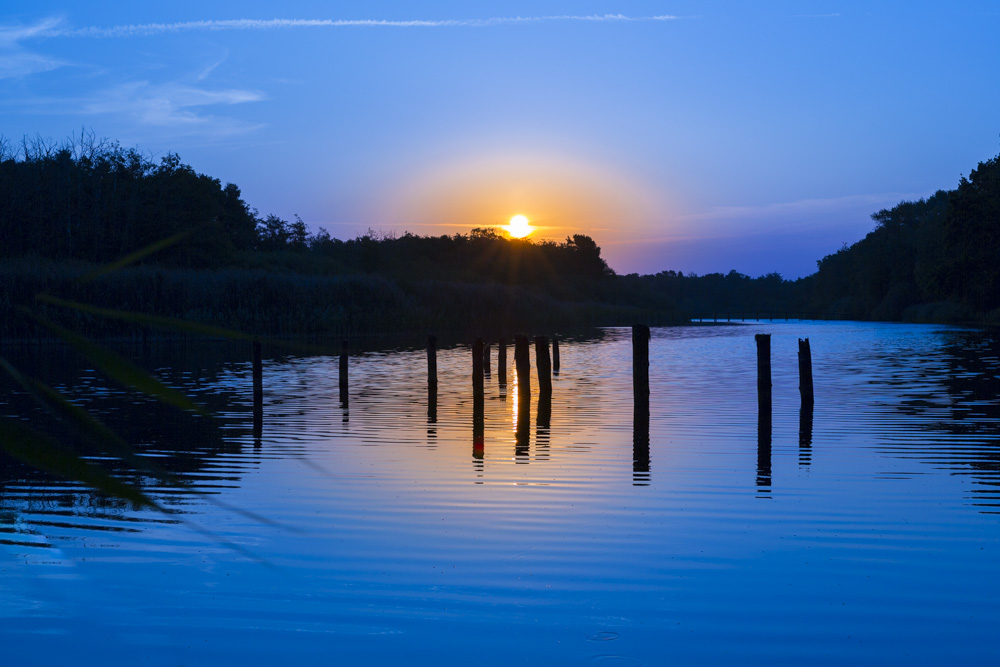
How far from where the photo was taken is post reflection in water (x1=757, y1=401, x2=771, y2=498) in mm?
11133

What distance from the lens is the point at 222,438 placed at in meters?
15.8

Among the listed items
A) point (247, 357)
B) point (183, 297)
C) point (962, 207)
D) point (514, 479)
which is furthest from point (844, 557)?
point (962, 207)

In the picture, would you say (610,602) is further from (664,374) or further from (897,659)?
(664,374)

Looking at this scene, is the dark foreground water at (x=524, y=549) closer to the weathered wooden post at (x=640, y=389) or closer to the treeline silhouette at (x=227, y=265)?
the weathered wooden post at (x=640, y=389)

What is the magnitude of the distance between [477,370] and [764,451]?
24.1 feet

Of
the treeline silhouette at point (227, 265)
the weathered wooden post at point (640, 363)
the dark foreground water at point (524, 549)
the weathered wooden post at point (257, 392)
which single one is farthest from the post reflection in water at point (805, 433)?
the treeline silhouette at point (227, 265)

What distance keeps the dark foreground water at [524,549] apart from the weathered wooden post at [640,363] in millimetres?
765

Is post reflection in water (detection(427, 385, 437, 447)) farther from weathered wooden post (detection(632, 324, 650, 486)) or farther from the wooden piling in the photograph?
the wooden piling

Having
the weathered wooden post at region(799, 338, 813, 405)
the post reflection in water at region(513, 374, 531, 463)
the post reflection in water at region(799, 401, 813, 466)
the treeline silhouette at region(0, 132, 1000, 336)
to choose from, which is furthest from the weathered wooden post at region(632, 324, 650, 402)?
the treeline silhouette at region(0, 132, 1000, 336)

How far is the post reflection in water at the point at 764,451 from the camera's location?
438 inches

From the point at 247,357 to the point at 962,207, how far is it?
4763 cm

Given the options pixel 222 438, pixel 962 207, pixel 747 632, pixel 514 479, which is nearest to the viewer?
pixel 747 632

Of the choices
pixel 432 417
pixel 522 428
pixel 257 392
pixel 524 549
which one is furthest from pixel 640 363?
pixel 257 392

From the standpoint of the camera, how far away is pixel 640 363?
49.7 ft
